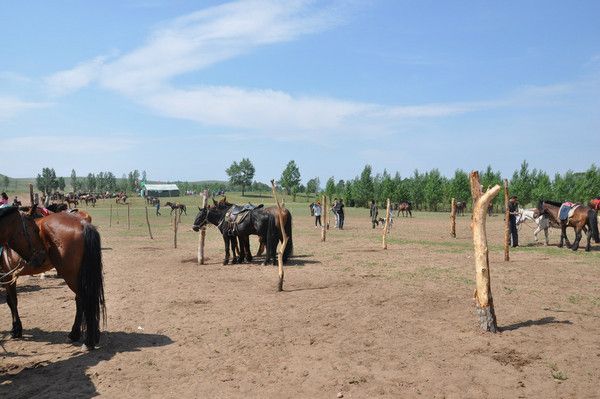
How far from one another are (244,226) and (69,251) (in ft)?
26.3

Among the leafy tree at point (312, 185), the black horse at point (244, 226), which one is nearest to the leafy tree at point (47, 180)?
the leafy tree at point (312, 185)

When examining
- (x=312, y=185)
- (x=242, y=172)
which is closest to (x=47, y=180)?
(x=242, y=172)

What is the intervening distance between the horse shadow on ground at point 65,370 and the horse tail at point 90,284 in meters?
0.35

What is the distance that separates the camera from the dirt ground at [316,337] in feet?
18.1

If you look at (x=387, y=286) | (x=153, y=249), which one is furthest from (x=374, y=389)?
(x=153, y=249)

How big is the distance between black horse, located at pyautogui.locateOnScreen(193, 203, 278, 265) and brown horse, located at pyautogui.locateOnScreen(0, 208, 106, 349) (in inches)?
307

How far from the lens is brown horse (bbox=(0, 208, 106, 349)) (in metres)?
6.62

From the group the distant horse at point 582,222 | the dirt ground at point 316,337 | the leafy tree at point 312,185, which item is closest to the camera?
the dirt ground at point 316,337

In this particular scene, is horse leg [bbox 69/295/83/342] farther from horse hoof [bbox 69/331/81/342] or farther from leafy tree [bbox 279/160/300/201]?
leafy tree [bbox 279/160/300/201]

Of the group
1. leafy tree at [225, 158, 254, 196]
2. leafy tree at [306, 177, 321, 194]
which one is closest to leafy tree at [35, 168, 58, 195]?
leafy tree at [225, 158, 254, 196]

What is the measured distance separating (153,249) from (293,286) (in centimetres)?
974

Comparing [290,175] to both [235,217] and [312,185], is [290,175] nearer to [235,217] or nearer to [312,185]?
[312,185]

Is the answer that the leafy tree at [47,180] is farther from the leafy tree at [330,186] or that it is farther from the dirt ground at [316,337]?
the dirt ground at [316,337]

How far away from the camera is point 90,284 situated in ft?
21.7
